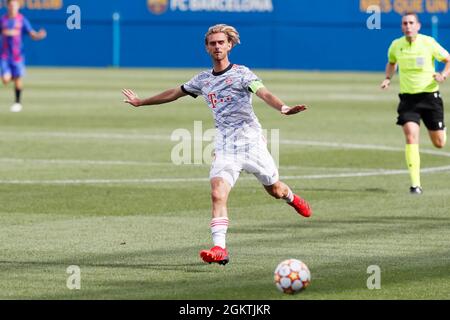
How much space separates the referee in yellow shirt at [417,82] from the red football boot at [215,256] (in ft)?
22.3

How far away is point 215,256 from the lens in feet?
36.8

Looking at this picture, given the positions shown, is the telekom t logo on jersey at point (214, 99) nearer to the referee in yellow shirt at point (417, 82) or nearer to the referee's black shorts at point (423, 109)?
the referee in yellow shirt at point (417, 82)

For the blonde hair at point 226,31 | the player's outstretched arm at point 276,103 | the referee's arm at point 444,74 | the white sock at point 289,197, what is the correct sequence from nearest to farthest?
the player's outstretched arm at point 276,103 → the blonde hair at point 226,31 → the white sock at point 289,197 → the referee's arm at point 444,74

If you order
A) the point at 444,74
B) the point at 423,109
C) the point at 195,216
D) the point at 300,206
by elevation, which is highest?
the point at 444,74

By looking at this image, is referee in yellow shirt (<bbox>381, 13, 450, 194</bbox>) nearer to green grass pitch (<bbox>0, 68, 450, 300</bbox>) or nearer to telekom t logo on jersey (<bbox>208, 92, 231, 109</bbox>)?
green grass pitch (<bbox>0, 68, 450, 300</bbox>)

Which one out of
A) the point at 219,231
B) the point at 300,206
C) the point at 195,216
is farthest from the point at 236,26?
the point at 219,231

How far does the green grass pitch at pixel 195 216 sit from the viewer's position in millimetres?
10500

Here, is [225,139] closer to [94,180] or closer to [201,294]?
[201,294]

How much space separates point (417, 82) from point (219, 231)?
7.15 meters

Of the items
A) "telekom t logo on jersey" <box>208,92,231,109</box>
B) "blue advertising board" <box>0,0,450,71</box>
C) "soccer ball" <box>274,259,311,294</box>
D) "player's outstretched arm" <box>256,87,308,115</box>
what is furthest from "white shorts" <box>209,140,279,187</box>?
"blue advertising board" <box>0,0,450,71</box>

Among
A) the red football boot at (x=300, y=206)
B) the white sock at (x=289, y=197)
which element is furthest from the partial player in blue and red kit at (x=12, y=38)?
the white sock at (x=289, y=197)

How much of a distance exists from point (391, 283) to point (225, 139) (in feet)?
8.45

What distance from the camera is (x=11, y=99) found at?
120ft

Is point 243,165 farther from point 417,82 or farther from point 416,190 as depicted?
point 417,82
